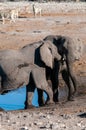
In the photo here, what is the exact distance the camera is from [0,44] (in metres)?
25.5

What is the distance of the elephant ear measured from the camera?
513 inches

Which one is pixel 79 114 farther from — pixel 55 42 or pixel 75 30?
pixel 75 30

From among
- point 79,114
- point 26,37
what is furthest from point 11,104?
point 26,37

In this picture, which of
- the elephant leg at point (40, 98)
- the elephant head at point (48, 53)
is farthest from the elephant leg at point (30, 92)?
the elephant head at point (48, 53)

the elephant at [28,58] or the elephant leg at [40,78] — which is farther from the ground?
the elephant at [28,58]

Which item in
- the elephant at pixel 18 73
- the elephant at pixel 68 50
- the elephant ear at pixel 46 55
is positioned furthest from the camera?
the elephant at pixel 68 50

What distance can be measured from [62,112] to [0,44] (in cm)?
1433

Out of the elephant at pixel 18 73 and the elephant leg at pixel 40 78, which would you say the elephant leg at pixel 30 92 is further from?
the elephant leg at pixel 40 78

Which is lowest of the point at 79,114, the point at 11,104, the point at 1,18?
the point at 1,18

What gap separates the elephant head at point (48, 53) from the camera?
13.0 m

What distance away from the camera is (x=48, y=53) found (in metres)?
13.1

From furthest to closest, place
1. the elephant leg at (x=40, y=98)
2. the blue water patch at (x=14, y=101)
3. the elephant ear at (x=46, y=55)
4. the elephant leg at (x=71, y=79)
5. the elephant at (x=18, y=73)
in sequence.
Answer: the blue water patch at (x=14, y=101) → the elephant leg at (x=40, y=98) → the elephant leg at (x=71, y=79) → the elephant ear at (x=46, y=55) → the elephant at (x=18, y=73)

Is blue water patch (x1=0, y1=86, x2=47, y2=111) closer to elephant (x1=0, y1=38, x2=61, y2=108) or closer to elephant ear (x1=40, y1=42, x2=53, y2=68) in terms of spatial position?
elephant (x1=0, y1=38, x2=61, y2=108)

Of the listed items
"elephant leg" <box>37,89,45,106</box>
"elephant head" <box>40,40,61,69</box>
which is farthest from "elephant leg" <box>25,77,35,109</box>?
"elephant head" <box>40,40,61,69</box>
